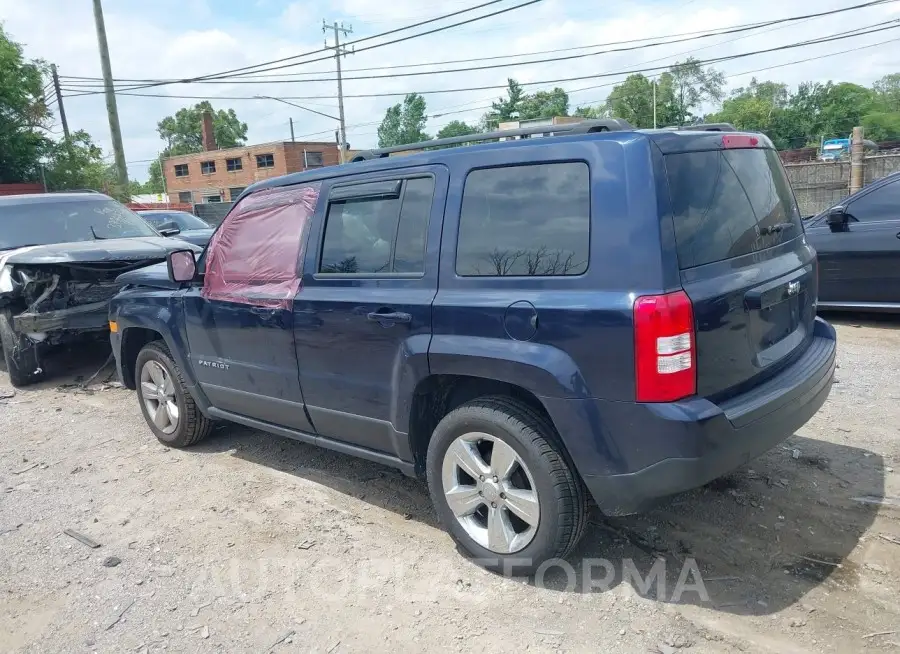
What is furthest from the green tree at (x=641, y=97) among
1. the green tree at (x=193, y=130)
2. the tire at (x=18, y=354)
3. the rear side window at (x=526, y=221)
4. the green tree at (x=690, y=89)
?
the rear side window at (x=526, y=221)

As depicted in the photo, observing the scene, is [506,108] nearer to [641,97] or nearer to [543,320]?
[641,97]

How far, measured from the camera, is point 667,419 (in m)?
2.63

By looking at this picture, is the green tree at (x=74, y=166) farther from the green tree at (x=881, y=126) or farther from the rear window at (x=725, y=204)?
the green tree at (x=881, y=126)

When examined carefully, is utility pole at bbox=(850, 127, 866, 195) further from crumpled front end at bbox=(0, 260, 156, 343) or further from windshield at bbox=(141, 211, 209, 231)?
windshield at bbox=(141, 211, 209, 231)

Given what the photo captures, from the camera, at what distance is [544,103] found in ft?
218

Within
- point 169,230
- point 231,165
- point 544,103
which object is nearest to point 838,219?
point 169,230

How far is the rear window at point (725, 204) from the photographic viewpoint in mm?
2783

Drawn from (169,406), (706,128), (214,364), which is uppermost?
(706,128)

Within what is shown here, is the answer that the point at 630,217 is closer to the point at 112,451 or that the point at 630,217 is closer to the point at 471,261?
the point at 471,261

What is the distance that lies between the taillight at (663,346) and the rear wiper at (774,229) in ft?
2.81

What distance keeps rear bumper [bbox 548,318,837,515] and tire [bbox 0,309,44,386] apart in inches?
248

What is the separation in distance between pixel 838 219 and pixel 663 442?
5962 mm

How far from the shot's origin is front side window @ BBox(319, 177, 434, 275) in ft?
11.1

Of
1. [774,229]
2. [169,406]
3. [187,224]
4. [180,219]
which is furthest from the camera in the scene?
[180,219]
